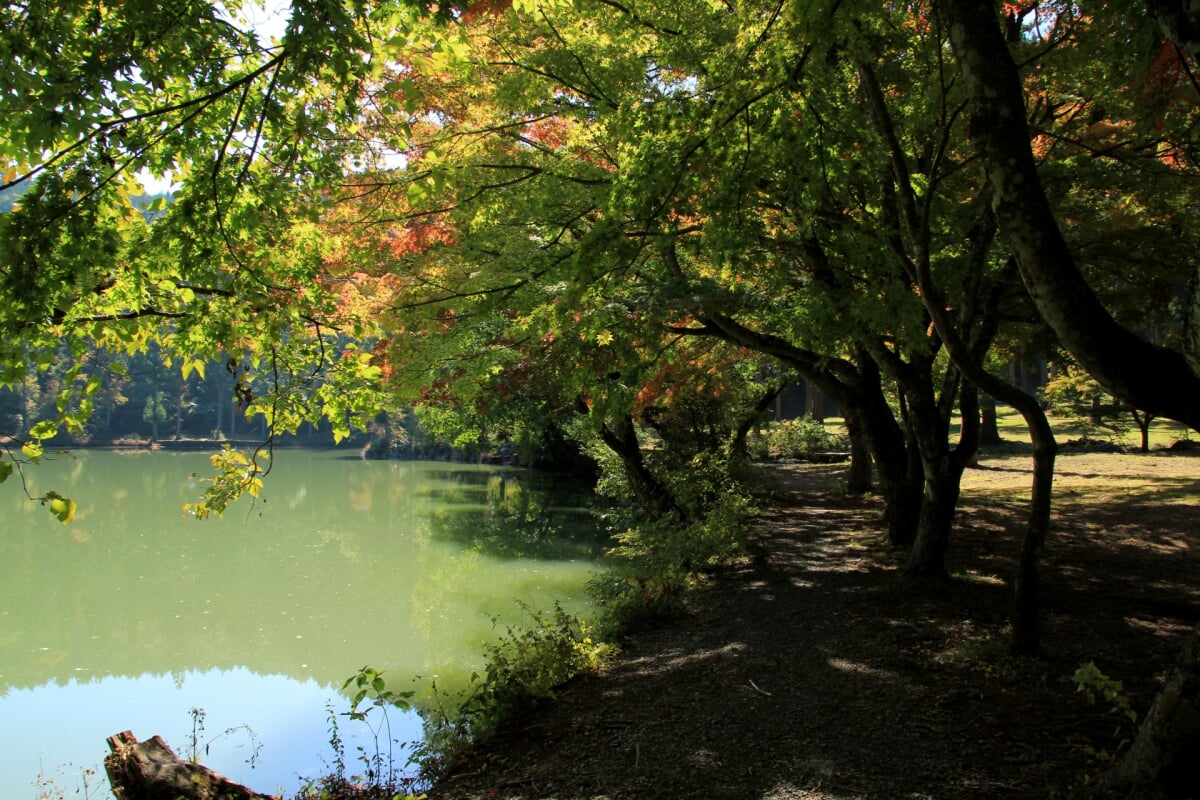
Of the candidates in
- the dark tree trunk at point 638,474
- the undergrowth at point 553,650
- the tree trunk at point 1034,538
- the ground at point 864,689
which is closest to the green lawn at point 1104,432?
the undergrowth at point 553,650

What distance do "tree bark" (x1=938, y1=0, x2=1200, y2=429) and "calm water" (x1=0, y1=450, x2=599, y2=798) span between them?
348 cm

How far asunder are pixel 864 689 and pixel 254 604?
1009cm

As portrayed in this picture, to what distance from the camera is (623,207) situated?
390 cm

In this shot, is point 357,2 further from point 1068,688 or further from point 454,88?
point 1068,688

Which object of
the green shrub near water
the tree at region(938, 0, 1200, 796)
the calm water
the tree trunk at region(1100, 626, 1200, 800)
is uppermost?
the tree at region(938, 0, 1200, 796)

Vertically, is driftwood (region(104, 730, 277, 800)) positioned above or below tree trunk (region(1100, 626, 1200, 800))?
below

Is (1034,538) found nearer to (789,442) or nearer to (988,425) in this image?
(988,425)

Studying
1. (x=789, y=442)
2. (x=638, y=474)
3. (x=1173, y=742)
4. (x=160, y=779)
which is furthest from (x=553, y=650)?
(x=789, y=442)

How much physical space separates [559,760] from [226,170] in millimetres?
3649

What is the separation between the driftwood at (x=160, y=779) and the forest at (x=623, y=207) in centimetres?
151

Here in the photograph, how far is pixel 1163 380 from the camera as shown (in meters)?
2.71

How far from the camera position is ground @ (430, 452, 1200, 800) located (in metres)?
3.62

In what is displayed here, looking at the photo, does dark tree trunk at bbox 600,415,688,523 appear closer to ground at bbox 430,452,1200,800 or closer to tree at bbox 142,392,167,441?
ground at bbox 430,452,1200,800

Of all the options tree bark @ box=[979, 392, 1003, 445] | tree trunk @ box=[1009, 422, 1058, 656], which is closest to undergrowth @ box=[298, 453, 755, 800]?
tree trunk @ box=[1009, 422, 1058, 656]
